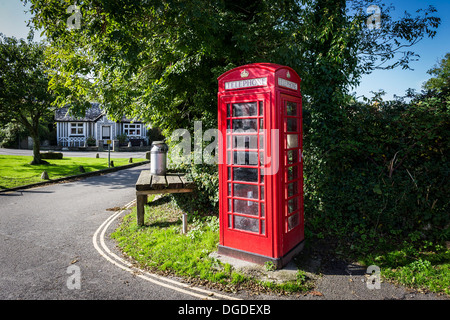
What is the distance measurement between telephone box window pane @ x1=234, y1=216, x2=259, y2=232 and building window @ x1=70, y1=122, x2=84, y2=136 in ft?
147

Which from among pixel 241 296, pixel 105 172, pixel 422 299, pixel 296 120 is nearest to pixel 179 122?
pixel 296 120

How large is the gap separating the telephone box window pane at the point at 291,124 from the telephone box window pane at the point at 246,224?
5.72ft

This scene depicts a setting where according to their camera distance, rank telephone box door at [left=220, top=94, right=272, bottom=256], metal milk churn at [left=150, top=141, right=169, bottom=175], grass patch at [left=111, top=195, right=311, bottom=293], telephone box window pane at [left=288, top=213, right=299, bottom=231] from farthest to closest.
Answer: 1. metal milk churn at [left=150, top=141, right=169, bottom=175]
2. telephone box window pane at [left=288, top=213, right=299, bottom=231]
3. telephone box door at [left=220, top=94, right=272, bottom=256]
4. grass patch at [left=111, top=195, right=311, bottom=293]

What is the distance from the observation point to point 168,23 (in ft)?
22.0

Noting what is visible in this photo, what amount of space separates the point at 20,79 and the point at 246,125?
2041 centimetres

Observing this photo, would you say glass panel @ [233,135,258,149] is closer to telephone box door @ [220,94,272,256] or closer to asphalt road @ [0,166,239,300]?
telephone box door @ [220,94,272,256]

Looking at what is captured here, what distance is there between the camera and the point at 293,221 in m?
5.21

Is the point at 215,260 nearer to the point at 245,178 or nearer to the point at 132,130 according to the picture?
the point at 245,178

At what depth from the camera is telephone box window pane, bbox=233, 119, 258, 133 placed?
15.7 ft

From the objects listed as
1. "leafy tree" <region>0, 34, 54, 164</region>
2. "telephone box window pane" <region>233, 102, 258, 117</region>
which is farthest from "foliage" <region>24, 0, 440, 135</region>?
"leafy tree" <region>0, 34, 54, 164</region>

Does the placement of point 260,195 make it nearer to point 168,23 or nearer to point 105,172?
point 168,23

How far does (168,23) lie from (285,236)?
5566 mm

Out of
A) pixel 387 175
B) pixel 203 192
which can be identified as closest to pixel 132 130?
pixel 203 192

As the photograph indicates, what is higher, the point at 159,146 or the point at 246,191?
the point at 159,146
